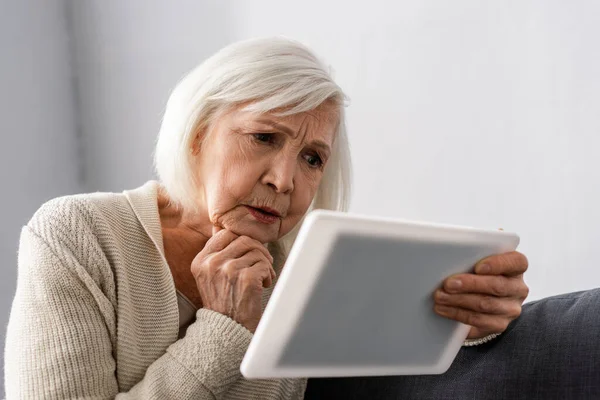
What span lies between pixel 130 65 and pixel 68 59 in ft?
0.71

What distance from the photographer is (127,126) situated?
98.2 inches

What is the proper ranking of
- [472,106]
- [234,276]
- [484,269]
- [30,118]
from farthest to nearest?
[30,118], [472,106], [234,276], [484,269]

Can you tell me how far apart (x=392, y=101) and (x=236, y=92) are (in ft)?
2.24

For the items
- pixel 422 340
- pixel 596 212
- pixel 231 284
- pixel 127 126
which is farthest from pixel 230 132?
pixel 127 126

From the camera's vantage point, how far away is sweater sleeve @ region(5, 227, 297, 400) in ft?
3.59

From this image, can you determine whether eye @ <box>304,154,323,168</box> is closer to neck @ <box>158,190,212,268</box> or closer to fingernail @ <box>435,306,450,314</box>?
neck @ <box>158,190,212,268</box>

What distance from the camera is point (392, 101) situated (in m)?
1.87

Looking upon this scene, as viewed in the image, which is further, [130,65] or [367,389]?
[130,65]

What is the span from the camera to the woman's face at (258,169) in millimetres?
1272

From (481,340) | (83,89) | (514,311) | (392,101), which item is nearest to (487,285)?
(514,311)

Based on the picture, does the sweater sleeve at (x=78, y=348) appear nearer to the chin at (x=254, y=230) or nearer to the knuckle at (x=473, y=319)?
the chin at (x=254, y=230)

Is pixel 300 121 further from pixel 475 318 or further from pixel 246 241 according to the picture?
pixel 475 318

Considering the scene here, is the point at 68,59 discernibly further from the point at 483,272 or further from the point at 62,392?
the point at 483,272

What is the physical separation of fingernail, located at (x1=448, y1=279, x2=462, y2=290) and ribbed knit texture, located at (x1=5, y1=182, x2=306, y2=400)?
336 millimetres
